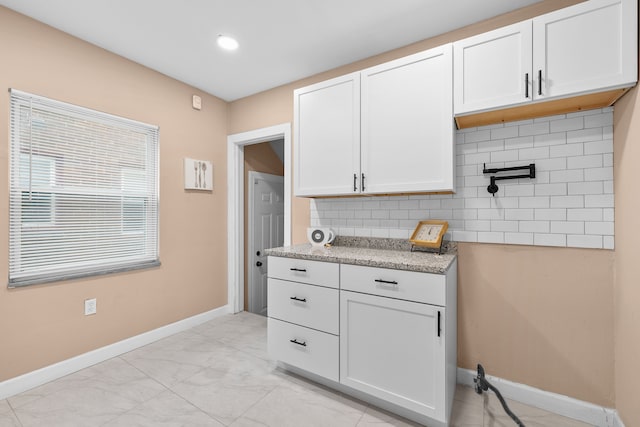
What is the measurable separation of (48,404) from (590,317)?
347cm

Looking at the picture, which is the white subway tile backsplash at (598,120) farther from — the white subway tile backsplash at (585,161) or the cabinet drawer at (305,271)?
the cabinet drawer at (305,271)

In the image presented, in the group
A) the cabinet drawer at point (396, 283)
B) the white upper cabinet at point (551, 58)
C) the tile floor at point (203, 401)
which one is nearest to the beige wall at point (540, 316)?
the tile floor at point (203, 401)

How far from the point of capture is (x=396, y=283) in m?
1.70

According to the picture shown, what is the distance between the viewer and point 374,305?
1.78m

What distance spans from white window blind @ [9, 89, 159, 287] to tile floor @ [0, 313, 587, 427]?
2.67ft

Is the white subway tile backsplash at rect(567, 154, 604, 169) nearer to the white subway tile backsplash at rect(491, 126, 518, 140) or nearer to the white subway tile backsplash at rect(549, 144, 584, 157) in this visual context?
the white subway tile backsplash at rect(549, 144, 584, 157)

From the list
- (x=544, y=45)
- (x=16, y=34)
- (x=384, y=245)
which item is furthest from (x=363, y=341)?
(x=16, y=34)

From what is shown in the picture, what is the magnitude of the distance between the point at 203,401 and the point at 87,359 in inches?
46.2

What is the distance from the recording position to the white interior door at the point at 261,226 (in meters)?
3.68

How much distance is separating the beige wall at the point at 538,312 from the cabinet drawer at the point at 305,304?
988mm

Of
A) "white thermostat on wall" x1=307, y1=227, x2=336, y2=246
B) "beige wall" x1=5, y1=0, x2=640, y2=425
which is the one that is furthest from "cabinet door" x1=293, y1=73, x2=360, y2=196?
"beige wall" x1=5, y1=0, x2=640, y2=425

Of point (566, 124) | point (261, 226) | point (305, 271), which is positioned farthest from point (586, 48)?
point (261, 226)

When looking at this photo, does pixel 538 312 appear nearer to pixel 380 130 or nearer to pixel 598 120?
pixel 598 120

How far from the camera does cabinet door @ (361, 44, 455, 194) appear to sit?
72.3 inches
